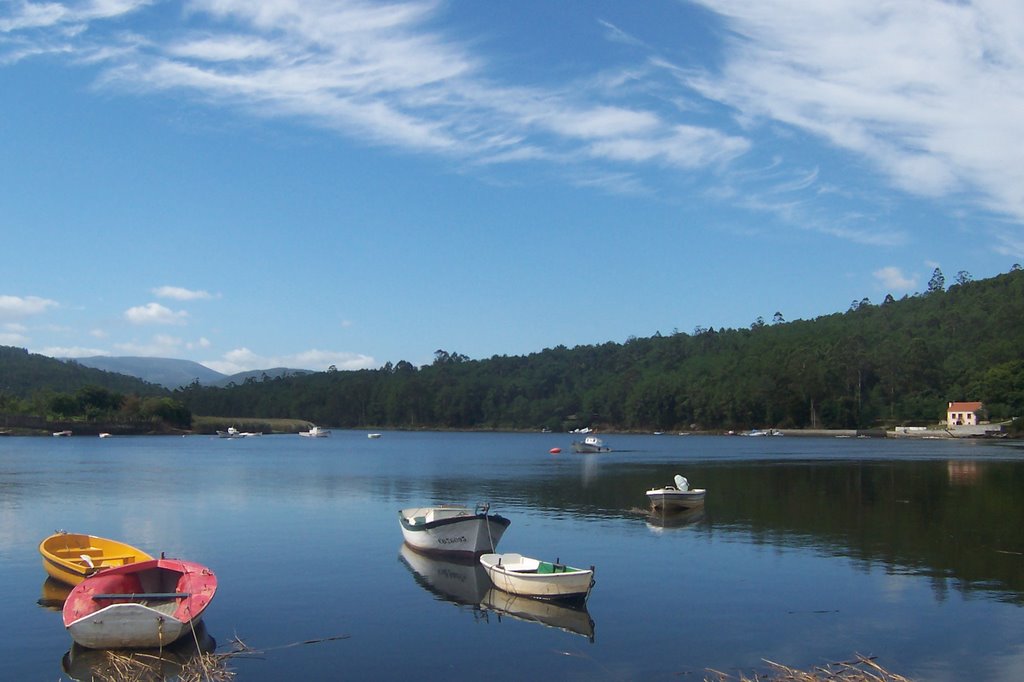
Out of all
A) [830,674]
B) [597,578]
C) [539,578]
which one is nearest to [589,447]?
[597,578]

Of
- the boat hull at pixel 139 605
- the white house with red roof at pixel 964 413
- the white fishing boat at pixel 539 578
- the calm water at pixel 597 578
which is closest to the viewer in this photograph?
the boat hull at pixel 139 605

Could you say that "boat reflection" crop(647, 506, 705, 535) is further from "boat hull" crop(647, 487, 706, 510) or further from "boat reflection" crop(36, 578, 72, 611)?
"boat reflection" crop(36, 578, 72, 611)

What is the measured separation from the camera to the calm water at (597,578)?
18203 millimetres

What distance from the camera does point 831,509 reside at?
4281cm

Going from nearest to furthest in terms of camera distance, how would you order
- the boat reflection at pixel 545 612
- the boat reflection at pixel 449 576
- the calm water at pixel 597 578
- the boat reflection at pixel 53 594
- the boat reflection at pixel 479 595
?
the calm water at pixel 597 578 → the boat reflection at pixel 545 612 → the boat reflection at pixel 479 595 → the boat reflection at pixel 53 594 → the boat reflection at pixel 449 576

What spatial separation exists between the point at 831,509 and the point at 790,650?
86.0 feet

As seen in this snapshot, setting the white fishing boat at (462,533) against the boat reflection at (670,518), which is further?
the boat reflection at (670,518)

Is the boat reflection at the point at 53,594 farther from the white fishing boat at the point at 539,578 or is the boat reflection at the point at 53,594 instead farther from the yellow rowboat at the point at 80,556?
the white fishing boat at the point at 539,578

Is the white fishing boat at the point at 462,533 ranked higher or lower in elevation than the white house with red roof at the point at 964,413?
lower

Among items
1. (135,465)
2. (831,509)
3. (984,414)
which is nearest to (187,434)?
(135,465)

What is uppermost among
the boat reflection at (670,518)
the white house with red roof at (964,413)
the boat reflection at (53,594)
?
the white house with red roof at (964,413)

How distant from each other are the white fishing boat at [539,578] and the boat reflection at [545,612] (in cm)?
18

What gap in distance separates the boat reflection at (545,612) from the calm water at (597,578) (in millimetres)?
80

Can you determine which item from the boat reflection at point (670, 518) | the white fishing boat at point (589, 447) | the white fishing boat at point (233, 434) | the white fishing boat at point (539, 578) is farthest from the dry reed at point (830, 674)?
the white fishing boat at point (233, 434)
